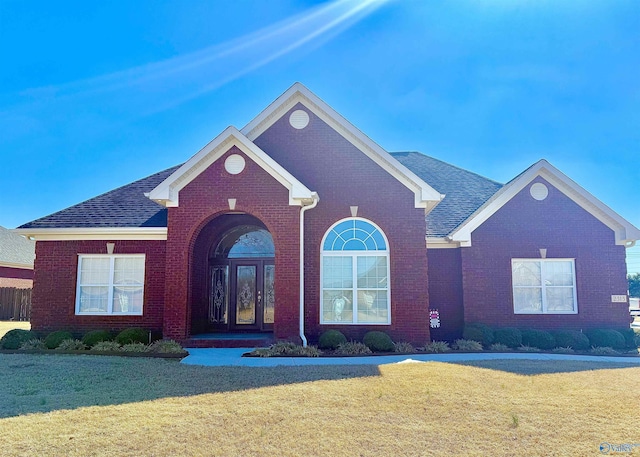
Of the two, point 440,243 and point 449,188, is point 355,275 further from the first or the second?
A: point 449,188

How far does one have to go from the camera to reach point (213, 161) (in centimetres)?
1336

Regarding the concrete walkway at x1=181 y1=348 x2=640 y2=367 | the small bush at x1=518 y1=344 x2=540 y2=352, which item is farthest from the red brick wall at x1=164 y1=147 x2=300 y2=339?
the small bush at x1=518 y1=344 x2=540 y2=352

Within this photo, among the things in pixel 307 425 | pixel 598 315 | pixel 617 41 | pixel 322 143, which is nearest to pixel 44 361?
pixel 307 425

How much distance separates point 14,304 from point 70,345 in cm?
2109

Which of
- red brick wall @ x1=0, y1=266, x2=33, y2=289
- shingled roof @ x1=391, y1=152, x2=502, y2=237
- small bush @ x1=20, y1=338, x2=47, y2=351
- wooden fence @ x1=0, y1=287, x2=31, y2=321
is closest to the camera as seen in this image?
small bush @ x1=20, y1=338, x2=47, y2=351

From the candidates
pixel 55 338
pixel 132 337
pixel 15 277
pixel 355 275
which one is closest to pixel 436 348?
pixel 355 275

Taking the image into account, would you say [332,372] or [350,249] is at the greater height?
[350,249]

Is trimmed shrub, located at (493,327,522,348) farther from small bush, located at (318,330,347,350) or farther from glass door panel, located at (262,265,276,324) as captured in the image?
glass door panel, located at (262,265,276,324)

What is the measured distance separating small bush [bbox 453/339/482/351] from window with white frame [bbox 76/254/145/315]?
9864mm

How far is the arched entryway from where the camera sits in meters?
15.2

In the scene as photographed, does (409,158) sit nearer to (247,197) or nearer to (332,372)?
(247,197)

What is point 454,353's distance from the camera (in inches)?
487

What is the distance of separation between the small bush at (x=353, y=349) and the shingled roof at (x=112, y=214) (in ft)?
22.5

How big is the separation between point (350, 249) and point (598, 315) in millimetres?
8316
